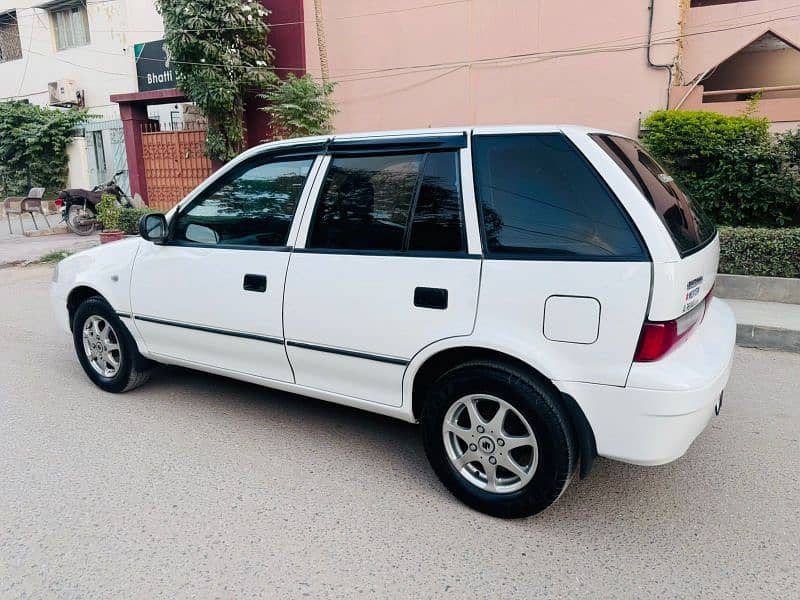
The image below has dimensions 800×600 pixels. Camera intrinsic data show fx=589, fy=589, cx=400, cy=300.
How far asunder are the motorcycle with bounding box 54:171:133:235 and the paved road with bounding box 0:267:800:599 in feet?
32.0

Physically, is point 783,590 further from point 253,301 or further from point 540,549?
point 253,301

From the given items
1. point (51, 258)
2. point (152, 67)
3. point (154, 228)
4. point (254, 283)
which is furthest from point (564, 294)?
point (152, 67)

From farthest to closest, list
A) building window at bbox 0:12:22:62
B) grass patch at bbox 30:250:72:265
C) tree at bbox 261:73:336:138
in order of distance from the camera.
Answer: building window at bbox 0:12:22:62
grass patch at bbox 30:250:72:265
tree at bbox 261:73:336:138

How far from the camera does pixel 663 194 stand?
9.11 feet

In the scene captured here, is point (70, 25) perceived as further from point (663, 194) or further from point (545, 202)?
point (663, 194)

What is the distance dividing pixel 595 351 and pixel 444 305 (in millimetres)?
704

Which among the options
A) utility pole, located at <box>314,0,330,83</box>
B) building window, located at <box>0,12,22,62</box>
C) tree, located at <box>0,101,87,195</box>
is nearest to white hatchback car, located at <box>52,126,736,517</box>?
utility pole, located at <box>314,0,330,83</box>

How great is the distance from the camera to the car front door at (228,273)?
11.0 ft

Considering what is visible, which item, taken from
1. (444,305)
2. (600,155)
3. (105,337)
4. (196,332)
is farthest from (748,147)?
(105,337)

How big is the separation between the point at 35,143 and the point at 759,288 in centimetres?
1752

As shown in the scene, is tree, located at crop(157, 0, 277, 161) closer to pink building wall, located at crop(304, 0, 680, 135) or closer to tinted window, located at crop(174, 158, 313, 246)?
pink building wall, located at crop(304, 0, 680, 135)

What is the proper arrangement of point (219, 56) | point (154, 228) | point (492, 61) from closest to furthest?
point (154, 228)
point (492, 61)
point (219, 56)

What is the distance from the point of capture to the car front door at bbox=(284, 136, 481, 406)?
279 cm

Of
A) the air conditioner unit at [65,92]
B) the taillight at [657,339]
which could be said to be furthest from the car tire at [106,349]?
the air conditioner unit at [65,92]
